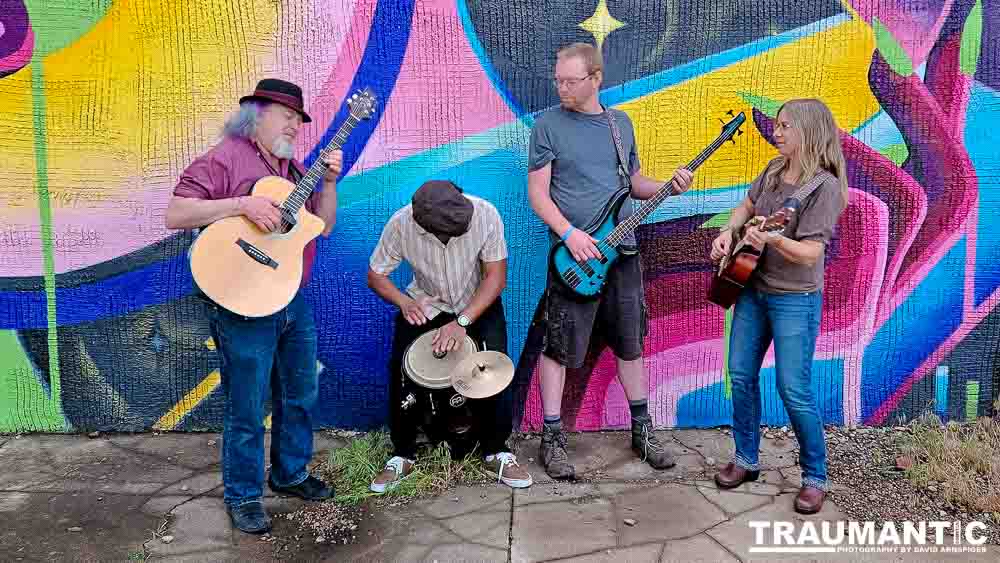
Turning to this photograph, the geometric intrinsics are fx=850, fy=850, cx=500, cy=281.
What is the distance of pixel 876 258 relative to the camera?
14.8 feet

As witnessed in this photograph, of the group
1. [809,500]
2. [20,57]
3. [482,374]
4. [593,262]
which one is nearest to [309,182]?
[482,374]

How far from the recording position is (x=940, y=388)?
4.64 m

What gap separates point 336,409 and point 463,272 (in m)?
1.24

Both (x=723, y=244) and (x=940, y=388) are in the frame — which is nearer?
(x=723, y=244)

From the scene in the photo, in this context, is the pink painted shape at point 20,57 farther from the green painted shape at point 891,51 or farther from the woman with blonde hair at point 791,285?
the green painted shape at point 891,51

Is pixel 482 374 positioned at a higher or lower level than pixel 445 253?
lower

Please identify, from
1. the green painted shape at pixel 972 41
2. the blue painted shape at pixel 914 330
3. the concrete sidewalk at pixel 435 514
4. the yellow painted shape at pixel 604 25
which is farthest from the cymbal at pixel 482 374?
the green painted shape at pixel 972 41

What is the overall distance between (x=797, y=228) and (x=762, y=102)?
1.16 m

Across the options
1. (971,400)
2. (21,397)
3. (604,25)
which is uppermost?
(604,25)

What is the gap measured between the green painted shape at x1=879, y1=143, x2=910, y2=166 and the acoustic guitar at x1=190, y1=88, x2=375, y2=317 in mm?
2717

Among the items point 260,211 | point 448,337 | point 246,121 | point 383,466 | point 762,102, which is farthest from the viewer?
point 762,102

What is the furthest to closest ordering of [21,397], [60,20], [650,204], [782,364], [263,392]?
[21,397], [60,20], [650,204], [782,364], [263,392]

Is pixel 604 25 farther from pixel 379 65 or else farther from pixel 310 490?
pixel 310 490

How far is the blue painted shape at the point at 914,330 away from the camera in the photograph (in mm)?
4543
